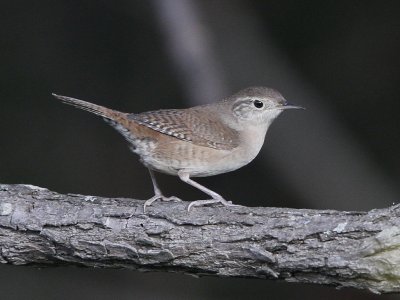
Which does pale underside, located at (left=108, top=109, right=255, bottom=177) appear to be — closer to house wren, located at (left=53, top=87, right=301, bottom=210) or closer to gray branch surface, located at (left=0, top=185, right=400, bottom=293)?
house wren, located at (left=53, top=87, right=301, bottom=210)

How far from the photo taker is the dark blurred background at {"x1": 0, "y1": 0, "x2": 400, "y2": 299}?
5797 millimetres

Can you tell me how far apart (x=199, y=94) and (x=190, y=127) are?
1196 millimetres

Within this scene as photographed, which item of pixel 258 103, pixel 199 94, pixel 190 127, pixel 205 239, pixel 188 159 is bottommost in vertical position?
pixel 205 239

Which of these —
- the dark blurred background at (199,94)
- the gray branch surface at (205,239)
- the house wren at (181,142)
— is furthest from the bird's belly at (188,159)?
the dark blurred background at (199,94)

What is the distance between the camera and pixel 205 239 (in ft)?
12.2

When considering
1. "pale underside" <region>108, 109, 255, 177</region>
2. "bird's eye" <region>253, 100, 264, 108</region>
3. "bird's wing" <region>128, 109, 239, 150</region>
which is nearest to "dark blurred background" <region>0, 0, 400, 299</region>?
"bird's eye" <region>253, 100, 264, 108</region>

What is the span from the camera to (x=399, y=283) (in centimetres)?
327

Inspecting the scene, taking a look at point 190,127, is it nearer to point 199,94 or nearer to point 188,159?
point 188,159

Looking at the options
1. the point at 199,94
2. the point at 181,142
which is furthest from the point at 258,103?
the point at 199,94

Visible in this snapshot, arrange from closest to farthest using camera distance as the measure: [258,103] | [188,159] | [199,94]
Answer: [188,159]
[258,103]
[199,94]

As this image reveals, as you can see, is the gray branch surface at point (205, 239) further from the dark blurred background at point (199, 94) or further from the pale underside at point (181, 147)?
the dark blurred background at point (199, 94)

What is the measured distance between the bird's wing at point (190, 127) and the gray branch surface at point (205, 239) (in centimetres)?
46

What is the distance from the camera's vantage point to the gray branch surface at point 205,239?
3402 mm

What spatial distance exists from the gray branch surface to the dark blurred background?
71.2 inches
